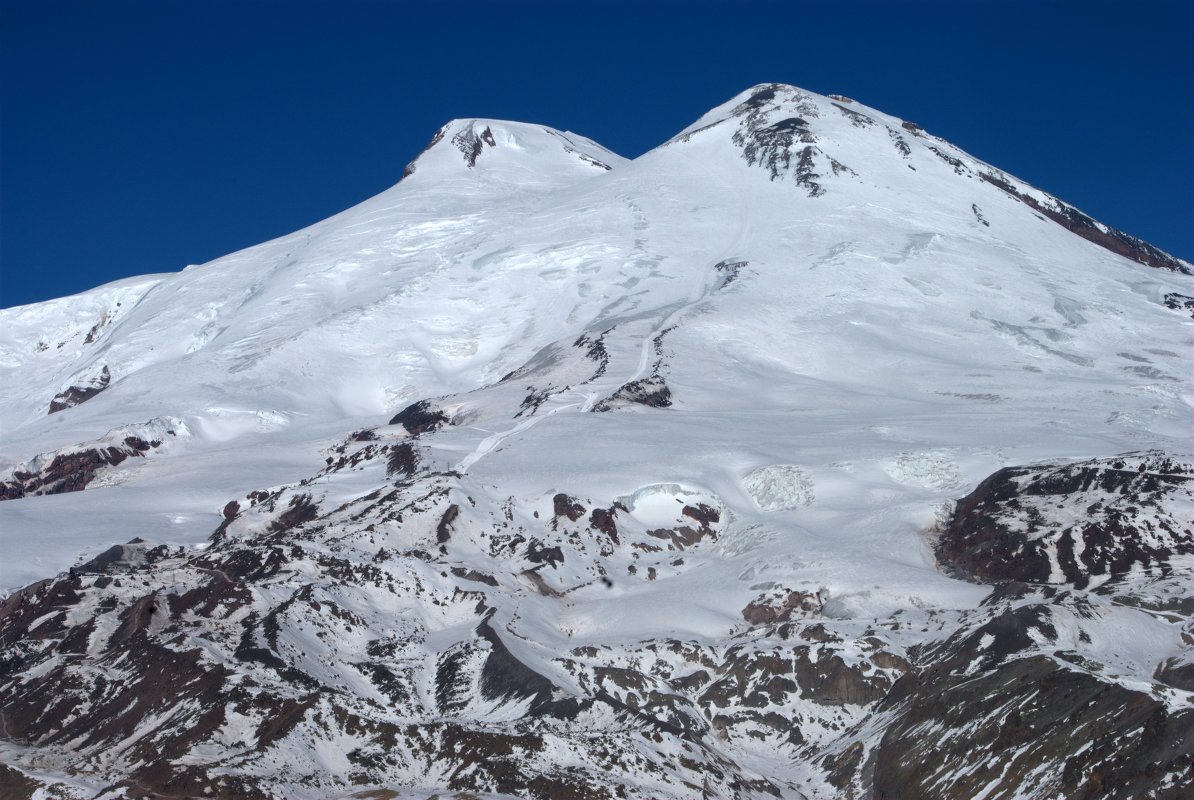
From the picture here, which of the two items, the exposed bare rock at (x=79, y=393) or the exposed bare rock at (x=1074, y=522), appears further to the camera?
the exposed bare rock at (x=79, y=393)

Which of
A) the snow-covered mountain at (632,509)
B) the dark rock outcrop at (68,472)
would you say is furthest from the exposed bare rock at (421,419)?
the dark rock outcrop at (68,472)

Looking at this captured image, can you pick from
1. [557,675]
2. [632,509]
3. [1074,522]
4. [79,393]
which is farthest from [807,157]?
[557,675]

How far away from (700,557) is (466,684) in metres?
20.2

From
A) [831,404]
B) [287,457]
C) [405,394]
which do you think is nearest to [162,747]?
[287,457]

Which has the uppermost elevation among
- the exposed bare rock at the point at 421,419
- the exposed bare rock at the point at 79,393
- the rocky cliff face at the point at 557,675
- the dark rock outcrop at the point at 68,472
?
the exposed bare rock at the point at 79,393

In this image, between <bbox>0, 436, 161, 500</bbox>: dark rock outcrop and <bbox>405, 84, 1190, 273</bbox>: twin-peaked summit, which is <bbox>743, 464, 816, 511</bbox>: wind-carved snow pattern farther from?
<bbox>405, 84, 1190, 273</bbox>: twin-peaked summit

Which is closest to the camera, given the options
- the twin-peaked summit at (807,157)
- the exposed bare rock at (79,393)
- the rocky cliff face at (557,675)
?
the rocky cliff face at (557,675)

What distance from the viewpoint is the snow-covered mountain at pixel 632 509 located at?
161 ft

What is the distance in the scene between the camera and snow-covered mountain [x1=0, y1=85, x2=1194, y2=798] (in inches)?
1928

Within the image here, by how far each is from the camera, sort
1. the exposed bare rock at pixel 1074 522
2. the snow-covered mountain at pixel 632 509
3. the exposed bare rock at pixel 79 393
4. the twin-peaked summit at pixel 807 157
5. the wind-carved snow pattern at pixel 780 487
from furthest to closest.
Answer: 1. the twin-peaked summit at pixel 807 157
2. the exposed bare rock at pixel 79 393
3. the wind-carved snow pattern at pixel 780 487
4. the exposed bare rock at pixel 1074 522
5. the snow-covered mountain at pixel 632 509

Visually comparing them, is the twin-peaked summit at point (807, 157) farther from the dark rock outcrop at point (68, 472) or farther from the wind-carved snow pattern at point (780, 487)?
the dark rock outcrop at point (68, 472)

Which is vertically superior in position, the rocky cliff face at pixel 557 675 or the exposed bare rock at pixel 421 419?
the exposed bare rock at pixel 421 419

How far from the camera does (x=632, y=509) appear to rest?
76938 mm

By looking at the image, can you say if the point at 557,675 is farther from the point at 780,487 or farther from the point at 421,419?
the point at 421,419
